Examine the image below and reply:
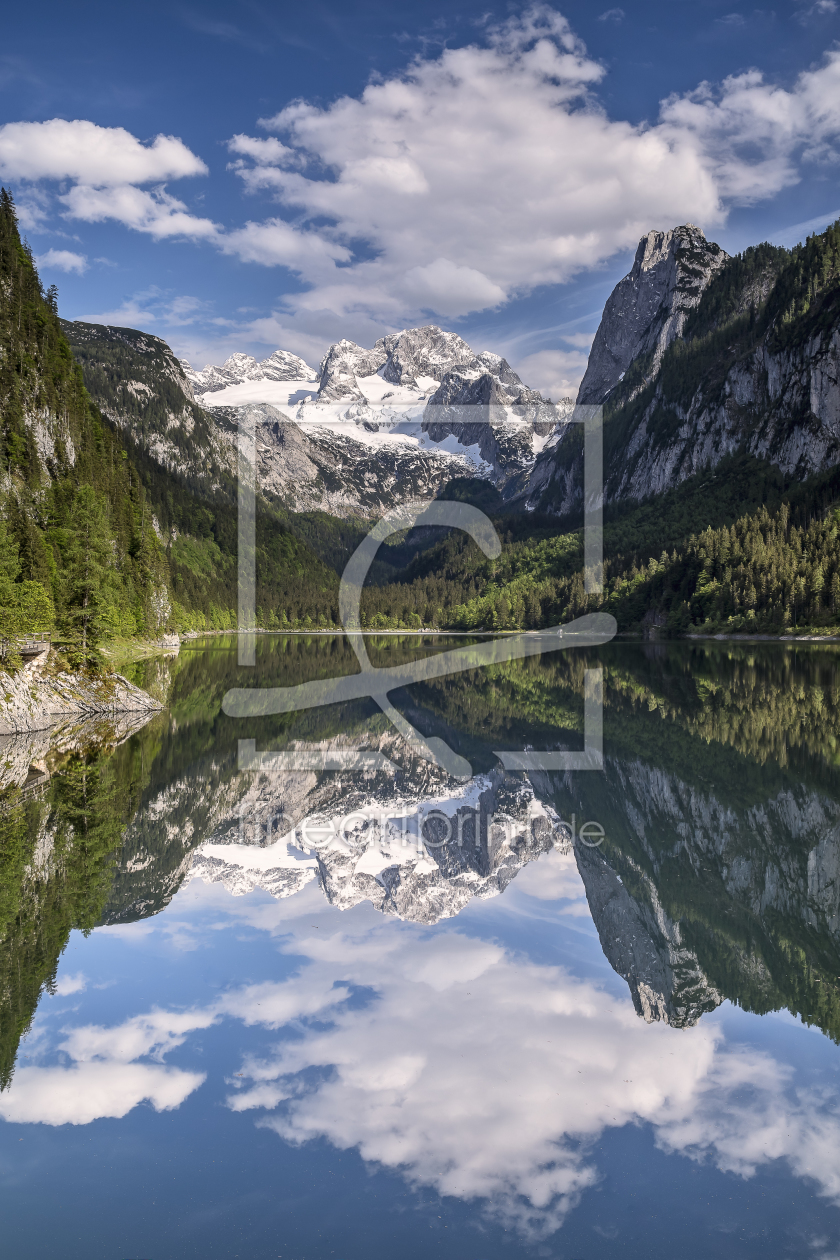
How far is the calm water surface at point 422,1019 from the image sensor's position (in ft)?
22.7

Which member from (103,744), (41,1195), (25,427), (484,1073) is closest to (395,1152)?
(484,1073)

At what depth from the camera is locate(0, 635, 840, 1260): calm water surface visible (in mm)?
6918

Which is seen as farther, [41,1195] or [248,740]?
[248,740]

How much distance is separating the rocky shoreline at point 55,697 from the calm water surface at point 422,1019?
12186mm

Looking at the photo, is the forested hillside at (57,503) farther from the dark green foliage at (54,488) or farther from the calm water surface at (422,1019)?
the calm water surface at (422,1019)

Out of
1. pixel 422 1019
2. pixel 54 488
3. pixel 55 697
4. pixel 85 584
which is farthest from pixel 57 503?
pixel 422 1019

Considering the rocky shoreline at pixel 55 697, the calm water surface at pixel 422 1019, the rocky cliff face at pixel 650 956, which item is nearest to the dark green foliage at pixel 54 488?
the rocky shoreline at pixel 55 697

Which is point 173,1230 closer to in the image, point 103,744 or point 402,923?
point 402,923

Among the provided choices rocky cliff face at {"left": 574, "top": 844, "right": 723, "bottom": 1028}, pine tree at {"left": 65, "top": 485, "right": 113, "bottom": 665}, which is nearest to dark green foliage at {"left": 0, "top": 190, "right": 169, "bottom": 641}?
pine tree at {"left": 65, "top": 485, "right": 113, "bottom": 665}

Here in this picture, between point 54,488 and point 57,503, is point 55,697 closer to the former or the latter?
point 57,503

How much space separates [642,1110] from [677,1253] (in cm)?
206

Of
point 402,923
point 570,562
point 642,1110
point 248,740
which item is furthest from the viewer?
point 570,562

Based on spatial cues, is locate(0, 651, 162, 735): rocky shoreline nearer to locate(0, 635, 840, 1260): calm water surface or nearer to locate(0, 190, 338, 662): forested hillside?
locate(0, 190, 338, 662): forested hillside

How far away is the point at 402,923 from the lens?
1388 cm
